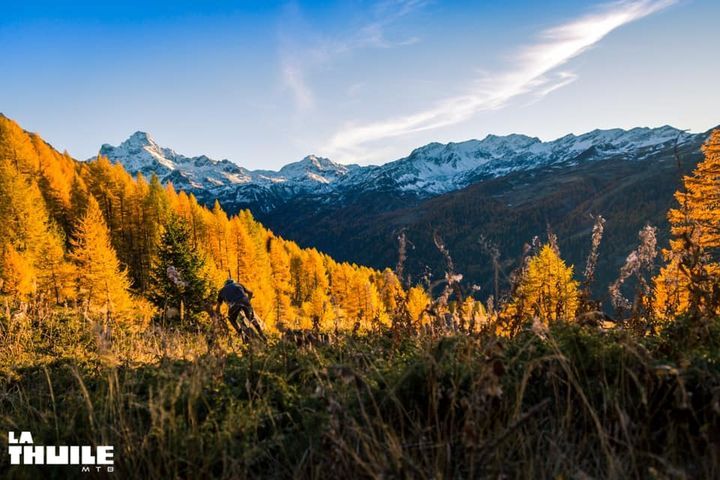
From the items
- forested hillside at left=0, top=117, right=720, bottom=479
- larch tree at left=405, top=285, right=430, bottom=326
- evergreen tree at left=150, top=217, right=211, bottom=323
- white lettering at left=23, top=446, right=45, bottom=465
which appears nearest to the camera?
forested hillside at left=0, top=117, right=720, bottom=479

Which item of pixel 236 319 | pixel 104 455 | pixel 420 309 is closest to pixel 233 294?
Answer: pixel 236 319

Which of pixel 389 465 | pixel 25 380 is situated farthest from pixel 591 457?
pixel 25 380

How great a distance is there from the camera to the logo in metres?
2.77

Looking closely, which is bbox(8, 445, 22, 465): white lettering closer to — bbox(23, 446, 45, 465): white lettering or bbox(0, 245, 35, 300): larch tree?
bbox(23, 446, 45, 465): white lettering

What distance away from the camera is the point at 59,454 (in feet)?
9.71

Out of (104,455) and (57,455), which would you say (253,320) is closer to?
(57,455)

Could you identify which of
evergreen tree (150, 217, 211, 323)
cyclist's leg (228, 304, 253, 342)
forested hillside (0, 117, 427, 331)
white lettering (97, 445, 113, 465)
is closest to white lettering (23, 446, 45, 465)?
white lettering (97, 445, 113, 465)

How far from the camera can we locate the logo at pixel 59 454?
9.08ft

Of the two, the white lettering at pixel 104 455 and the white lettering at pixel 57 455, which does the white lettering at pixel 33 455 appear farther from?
the white lettering at pixel 104 455

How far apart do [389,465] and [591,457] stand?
4.19ft

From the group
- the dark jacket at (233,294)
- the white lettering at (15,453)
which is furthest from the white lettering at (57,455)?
the dark jacket at (233,294)

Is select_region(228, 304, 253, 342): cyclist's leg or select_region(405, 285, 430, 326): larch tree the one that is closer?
select_region(405, 285, 430, 326): larch tree

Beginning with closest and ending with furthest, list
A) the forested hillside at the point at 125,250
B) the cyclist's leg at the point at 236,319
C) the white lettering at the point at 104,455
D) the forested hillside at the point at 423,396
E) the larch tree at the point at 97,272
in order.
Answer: the forested hillside at the point at 423,396
the white lettering at the point at 104,455
the cyclist's leg at the point at 236,319
the forested hillside at the point at 125,250
the larch tree at the point at 97,272

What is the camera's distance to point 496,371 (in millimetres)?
2531
